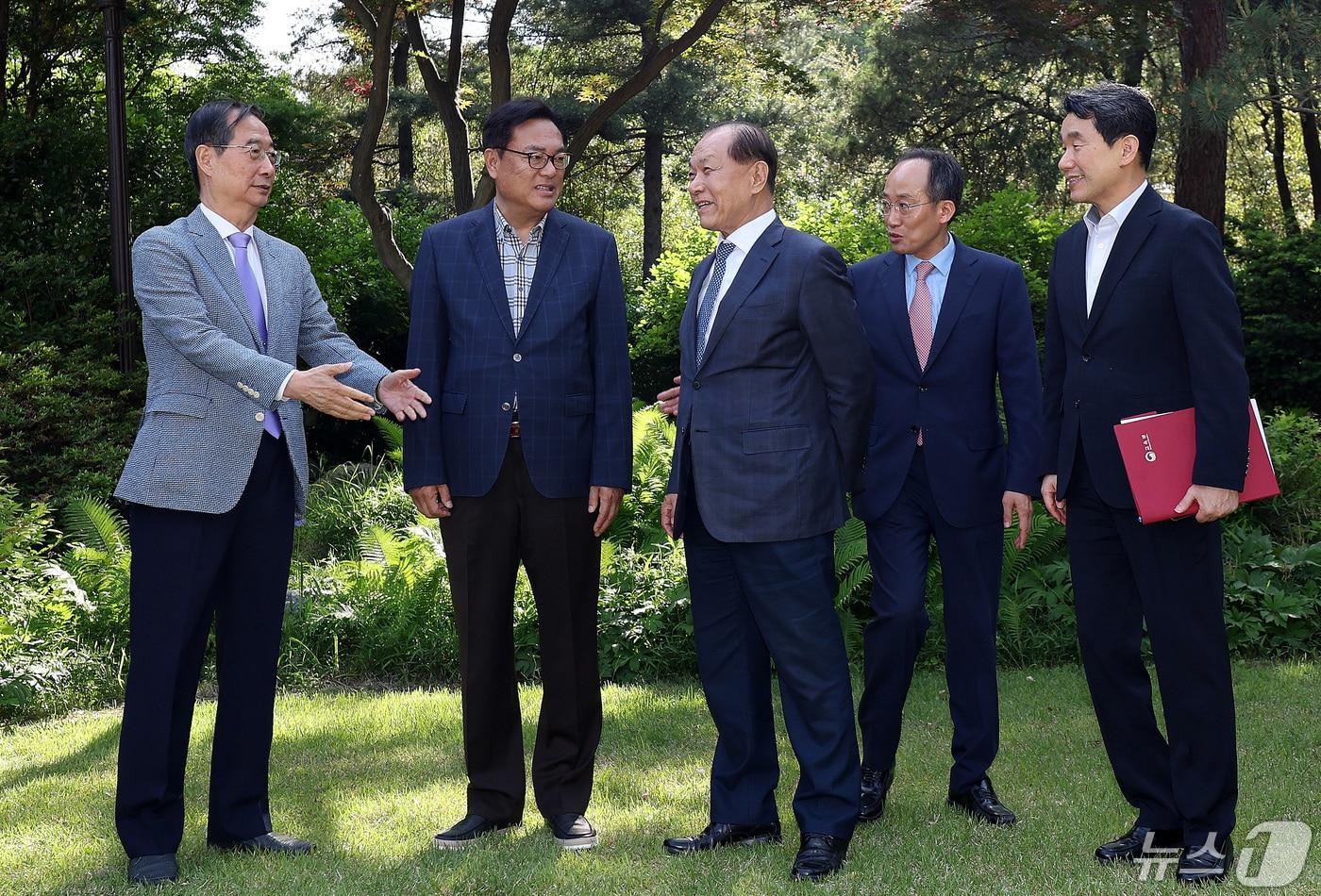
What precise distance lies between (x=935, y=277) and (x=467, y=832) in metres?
2.63

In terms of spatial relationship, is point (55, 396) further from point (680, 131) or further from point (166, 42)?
point (680, 131)

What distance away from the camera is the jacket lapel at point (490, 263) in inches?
171

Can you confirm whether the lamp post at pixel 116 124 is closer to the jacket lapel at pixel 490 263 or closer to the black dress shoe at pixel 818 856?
the jacket lapel at pixel 490 263

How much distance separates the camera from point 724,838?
4.29 meters

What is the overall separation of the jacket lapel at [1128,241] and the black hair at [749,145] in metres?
1.10

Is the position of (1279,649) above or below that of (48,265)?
below

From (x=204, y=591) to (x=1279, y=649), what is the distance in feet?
18.9

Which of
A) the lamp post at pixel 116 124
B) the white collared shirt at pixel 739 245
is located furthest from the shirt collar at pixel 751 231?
the lamp post at pixel 116 124

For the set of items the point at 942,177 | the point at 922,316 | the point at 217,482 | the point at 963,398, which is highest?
the point at 942,177

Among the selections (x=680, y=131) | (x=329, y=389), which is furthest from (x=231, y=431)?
(x=680, y=131)

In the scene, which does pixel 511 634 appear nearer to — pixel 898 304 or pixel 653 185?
pixel 898 304

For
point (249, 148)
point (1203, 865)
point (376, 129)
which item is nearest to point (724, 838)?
point (1203, 865)

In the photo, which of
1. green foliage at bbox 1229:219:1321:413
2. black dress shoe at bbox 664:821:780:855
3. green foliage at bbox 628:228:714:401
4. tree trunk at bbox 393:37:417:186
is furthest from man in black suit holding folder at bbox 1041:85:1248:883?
tree trunk at bbox 393:37:417:186

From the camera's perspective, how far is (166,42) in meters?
15.6
